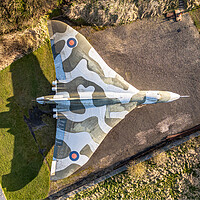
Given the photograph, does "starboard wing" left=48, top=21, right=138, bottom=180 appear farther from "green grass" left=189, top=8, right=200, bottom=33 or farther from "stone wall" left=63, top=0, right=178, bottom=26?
"green grass" left=189, top=8, right=200, bottom=33

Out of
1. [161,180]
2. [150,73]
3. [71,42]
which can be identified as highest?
[71,42]

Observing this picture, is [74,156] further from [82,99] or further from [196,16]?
[196,16]

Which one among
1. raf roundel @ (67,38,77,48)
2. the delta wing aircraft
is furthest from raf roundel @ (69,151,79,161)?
raf roundel @ (67,38,77,48)

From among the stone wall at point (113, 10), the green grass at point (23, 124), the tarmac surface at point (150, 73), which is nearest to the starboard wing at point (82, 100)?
the tarmac surface at point (150, 73)

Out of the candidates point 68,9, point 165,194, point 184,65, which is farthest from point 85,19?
point 165,194

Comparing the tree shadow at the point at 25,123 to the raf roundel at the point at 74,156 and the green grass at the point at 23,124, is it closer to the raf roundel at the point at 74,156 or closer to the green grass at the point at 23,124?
the green grass at the point at 23,124

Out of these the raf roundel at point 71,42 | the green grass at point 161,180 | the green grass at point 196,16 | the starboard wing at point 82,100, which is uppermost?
the green grass at point 196,16

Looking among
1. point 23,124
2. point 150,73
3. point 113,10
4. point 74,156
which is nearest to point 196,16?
point 150,73
